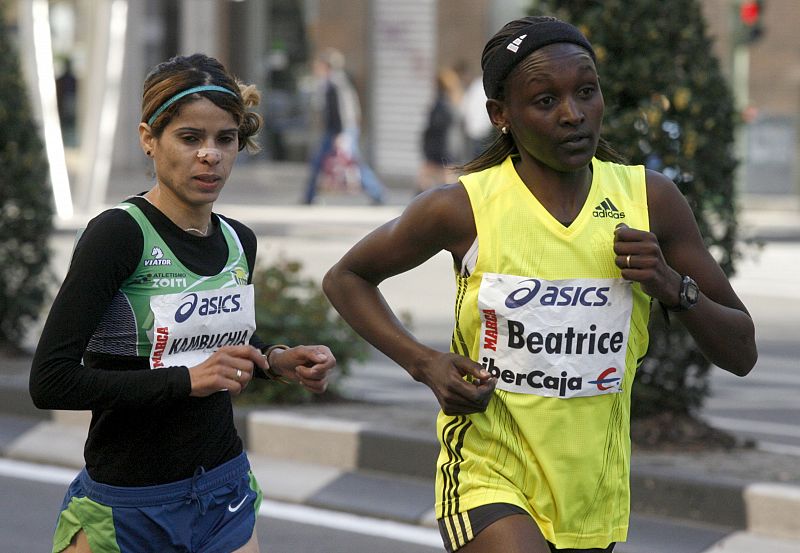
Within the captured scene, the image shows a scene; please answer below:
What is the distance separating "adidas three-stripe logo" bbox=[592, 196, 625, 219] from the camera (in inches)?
144

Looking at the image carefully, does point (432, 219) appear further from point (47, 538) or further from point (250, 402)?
point (250, 402)

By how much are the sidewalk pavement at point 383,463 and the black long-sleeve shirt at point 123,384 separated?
3.13 meters

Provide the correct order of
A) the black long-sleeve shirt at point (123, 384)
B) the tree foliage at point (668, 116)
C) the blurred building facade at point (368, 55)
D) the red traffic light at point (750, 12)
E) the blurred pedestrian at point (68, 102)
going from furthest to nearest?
the blurred pedestrian at point (68, 102)
the blurred building facade at point (368, 55)
the red traffic light at point (750, 12)
the tree foliage at point (668, 116)
the black long-sleeve shirt at point (123, 384)

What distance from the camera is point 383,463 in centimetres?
748

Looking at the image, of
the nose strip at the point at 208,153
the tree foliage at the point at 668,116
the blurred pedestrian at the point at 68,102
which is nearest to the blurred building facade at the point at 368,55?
the blurred pedestrian at the point at 68,102

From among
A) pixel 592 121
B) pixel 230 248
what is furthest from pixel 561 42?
pixel 230 248

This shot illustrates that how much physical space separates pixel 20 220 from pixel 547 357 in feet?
22.9

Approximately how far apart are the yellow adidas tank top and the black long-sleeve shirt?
580 mm

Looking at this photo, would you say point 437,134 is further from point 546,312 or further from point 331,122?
point 546,312

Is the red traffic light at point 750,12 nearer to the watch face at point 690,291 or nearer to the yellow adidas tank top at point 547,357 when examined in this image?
the yellow adidas tank top at point 547,357

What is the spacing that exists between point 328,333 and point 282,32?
24.0 m

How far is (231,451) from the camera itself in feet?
12.3

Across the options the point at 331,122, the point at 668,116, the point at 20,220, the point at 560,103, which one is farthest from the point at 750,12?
the point at 560,103

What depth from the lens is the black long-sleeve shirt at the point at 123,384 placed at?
3447mm
